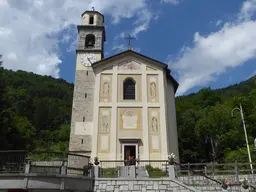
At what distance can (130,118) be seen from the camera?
73.8 feet

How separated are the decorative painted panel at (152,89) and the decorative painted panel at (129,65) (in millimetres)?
1477

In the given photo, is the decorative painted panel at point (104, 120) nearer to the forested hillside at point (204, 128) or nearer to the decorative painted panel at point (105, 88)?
the decorative painted panel at point (105, 88)

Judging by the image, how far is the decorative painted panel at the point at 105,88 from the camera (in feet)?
76.3

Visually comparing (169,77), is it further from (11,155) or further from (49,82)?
(49,82)

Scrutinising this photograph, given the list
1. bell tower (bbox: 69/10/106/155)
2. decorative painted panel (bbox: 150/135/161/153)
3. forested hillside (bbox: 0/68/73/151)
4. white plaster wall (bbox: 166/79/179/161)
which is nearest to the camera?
decorative painted panel (bbox: 150/135/161/153)

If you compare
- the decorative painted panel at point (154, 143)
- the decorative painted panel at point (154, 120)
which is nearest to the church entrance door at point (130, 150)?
the decorative painted panel at point (154, 143)

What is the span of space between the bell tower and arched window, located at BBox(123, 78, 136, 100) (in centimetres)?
292

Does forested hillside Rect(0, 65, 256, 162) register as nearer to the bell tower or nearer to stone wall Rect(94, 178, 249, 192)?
the bell tower

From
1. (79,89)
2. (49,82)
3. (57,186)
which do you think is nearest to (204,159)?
(79,89)

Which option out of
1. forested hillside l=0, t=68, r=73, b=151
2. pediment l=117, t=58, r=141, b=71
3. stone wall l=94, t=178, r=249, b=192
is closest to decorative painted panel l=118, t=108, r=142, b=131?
pediment l=117, t=58, r=141, b=71

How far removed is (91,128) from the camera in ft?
74.1

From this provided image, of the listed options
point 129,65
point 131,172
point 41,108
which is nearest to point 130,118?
point 129,65

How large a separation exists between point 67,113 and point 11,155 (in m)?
75.8

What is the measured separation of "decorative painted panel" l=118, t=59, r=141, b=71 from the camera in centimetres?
2469
